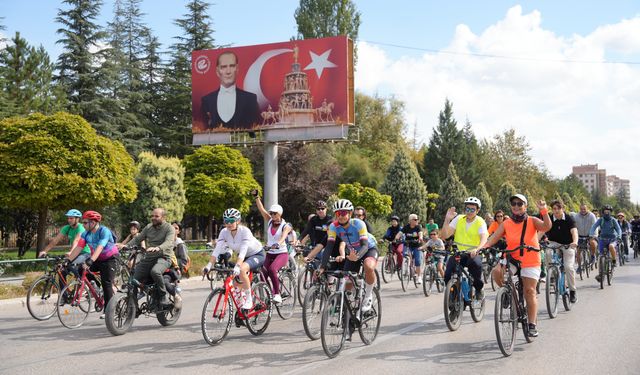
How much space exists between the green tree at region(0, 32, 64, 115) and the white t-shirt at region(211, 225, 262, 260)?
30203mm

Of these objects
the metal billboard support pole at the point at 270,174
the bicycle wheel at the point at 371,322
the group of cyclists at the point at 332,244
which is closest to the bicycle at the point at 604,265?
the group of cyclists at the point at 332,244

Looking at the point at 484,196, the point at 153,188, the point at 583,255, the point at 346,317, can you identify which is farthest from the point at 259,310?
the point at 484,196

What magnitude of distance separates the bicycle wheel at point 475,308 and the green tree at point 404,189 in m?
34.7

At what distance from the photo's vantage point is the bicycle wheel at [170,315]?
10750 millimetres

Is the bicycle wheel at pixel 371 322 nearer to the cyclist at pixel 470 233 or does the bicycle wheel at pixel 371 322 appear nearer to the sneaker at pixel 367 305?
the sneaker at pixel 367 305

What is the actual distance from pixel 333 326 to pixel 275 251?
140 inches

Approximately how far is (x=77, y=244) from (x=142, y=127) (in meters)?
41.8

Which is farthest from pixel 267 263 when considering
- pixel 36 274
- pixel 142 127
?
pixel 142 127

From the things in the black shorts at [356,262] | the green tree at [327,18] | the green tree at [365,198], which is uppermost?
the green tree at [327,18]

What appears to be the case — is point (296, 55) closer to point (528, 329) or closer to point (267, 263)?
point (267, 263)

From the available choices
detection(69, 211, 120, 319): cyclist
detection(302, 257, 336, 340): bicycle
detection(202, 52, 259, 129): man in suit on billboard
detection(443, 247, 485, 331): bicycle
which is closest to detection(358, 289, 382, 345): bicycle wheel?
detection(302, 257, 336, 340): bicycle

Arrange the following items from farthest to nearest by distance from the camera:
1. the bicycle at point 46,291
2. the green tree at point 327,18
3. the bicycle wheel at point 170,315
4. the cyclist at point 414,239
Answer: the green tree at point 327,18 → the cyclist at point 414,239 → the bicycle at point 46,291 → the bicycle wheel at point 170,315

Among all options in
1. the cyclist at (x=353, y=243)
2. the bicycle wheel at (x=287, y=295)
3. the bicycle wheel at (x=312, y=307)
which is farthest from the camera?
the bicycle wheel at (x=287, y=295)

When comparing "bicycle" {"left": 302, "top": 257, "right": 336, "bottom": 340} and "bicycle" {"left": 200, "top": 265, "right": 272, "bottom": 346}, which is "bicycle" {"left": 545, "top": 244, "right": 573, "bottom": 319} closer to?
"bicycle" {"left": 302, "top": 257, "right": 336, "bottom": 340}
